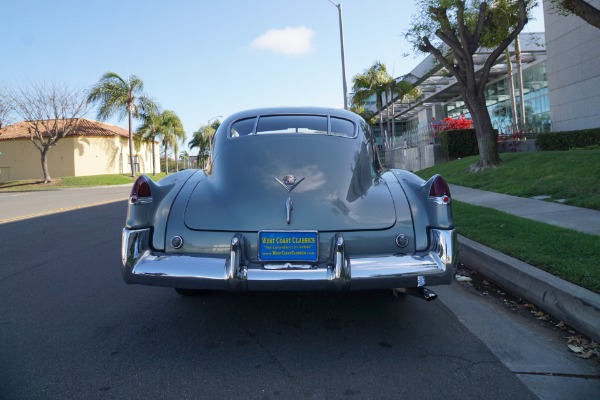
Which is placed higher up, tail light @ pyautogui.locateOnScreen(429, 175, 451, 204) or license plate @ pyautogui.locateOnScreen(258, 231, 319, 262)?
tail light @ pyautogui.locateOnScreen(429, 175, 451, 204)

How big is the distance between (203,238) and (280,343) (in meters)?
0.92

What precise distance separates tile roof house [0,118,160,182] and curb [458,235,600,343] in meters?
41.9

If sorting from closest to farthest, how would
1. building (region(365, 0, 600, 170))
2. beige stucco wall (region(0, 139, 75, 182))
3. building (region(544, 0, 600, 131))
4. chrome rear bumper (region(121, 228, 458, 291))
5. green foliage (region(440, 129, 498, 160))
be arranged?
chrome rear bumper (region(121, 228, 458, 291))
building (region(544, 0, 600, 131))
building (region(365, 0, 600, 170))
green foliage (region(440, 129, 498, 160))
beige stucco wall (region(0, 139, 75, 182))

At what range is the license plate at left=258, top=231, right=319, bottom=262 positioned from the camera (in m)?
3.12

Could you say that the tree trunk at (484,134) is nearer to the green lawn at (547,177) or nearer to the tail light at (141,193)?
the green lawn at (547,177)

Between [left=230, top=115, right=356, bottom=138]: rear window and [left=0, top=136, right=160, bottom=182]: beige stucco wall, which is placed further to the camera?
[left=0, top=136, right=160, bottom=182]: beige stucco wall

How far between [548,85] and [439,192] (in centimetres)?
2274

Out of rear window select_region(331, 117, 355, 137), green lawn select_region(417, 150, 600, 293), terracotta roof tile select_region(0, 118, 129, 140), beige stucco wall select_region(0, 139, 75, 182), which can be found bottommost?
green lawn select_region(417, 150, 600, 293)

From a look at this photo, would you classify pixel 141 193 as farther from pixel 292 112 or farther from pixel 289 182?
pixel 292 112

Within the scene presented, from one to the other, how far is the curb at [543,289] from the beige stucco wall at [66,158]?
41898mm

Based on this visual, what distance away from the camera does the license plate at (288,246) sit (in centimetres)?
312

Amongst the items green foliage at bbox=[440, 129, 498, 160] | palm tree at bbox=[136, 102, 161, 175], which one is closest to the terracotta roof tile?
palm tree at bbox=[136, 102, 161, 175]

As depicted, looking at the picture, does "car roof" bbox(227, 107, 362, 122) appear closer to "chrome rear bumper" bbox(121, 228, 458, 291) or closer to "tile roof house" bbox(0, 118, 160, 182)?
"chrome rear bumper" bbox(121, 228, 458, 291)

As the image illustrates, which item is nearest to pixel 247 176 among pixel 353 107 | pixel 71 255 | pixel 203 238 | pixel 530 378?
pixel 203 238
